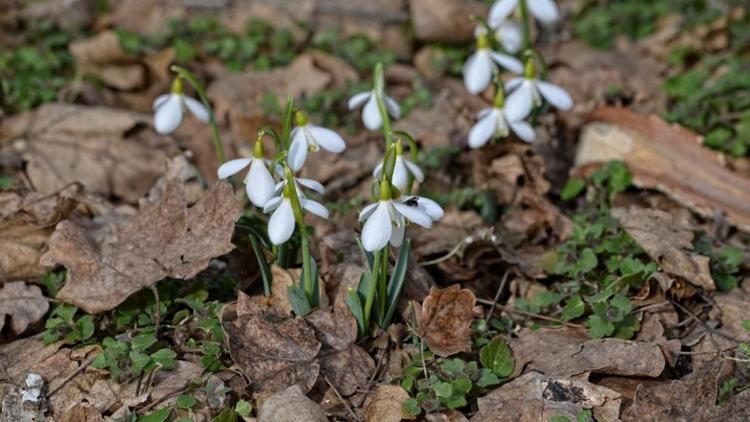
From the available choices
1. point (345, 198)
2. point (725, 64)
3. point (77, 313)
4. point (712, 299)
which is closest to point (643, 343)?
point (712, 299)

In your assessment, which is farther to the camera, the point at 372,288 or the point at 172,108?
the point at 172,108

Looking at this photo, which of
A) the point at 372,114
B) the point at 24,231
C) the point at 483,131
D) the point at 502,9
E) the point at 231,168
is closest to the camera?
the point at 231,168

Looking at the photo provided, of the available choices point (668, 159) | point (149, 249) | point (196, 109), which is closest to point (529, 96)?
point (668, 159)

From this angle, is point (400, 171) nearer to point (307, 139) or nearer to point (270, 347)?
point (307, 139)

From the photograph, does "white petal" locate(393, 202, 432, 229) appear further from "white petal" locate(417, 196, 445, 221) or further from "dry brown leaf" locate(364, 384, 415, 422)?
"dry brown leaf" locate(364, 384, 415, 422)

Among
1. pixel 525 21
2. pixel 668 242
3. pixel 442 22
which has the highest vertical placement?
pixel 525 21

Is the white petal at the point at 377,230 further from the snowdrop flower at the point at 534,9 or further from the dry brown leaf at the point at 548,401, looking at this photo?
the snowdrop flower at the point at 534,9

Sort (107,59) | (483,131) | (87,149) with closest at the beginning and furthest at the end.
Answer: (483,131) < (87,149) < (107,59)
